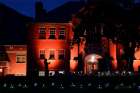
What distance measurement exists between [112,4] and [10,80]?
1789 centimetres

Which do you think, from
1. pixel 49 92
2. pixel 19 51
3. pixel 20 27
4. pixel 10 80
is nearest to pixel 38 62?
pixel 19 51

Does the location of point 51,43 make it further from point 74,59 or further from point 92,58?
point 92,58

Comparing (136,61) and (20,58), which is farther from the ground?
(20,58)

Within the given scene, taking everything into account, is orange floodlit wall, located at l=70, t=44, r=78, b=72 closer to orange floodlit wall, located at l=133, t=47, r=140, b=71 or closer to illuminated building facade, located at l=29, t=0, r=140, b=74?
illuminated building facade, located at l=29, t=0, r=140, b=74

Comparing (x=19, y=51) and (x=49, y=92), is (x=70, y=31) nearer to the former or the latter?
(x=19, y=51)

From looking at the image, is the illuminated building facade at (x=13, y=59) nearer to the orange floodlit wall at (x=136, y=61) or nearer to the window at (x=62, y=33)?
the window at (x=62, y=33)

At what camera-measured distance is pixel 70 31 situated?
72.6 metres

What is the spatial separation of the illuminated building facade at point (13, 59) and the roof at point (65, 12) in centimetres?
566

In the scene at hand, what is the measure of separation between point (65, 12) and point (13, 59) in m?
9.83

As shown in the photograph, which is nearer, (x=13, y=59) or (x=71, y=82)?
(x=71, y=82)

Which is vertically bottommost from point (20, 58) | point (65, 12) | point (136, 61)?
point (136, 61)

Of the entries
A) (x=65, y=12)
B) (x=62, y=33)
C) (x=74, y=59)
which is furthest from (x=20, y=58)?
(x=65, y=12)

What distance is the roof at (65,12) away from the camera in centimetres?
7281

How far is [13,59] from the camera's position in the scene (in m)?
72.8
